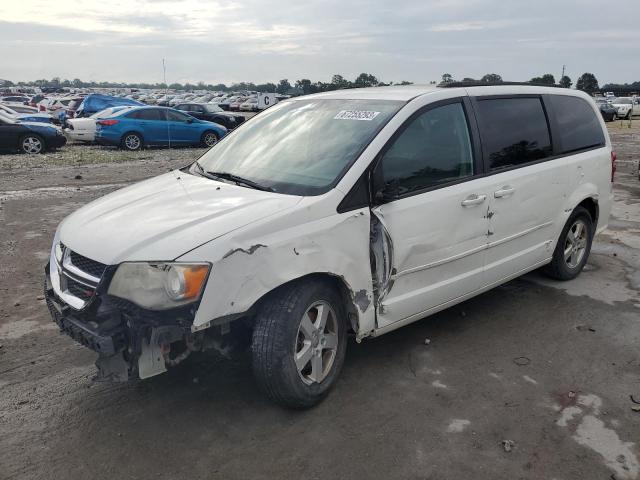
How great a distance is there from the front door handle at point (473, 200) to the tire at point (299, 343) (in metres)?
1.22

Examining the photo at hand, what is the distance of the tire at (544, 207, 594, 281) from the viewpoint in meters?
5.27

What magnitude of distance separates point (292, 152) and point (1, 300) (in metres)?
3.19

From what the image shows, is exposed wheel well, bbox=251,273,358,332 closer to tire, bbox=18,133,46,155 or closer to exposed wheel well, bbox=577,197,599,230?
exposed wheel well, bbox=577,197,599,230

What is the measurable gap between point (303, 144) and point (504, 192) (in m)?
1.60

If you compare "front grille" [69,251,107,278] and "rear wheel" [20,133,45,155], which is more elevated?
"front grille" [69,251,107,278]

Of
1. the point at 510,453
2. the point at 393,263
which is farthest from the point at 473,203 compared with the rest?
the point at 510,453

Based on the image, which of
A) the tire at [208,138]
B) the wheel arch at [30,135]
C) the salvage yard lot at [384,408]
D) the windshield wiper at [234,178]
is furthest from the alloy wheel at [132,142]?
the windshield wiper at [234,178]

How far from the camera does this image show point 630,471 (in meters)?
2.82

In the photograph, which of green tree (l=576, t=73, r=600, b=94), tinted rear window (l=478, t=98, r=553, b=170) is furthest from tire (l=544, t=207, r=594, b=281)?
green tree (l=576, t=73, r=600, b=94)

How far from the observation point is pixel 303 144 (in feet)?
12.6

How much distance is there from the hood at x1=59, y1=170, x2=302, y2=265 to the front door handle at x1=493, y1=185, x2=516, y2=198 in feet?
5.72

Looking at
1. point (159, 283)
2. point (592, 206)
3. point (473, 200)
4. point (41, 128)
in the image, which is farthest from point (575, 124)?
point (41, 128)

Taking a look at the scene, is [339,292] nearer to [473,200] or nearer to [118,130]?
[473,200]

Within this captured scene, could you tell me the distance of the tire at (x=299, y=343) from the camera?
9.98 ft
